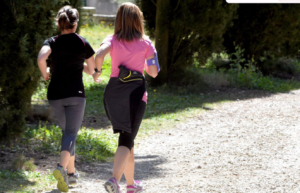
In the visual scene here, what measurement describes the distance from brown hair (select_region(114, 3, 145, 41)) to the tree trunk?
735 cm

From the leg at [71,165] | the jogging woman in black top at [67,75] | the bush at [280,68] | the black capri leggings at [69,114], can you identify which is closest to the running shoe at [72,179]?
the leg at [71,165]

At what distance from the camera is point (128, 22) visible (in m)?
3.94

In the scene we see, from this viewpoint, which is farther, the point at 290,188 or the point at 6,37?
the point at 6,37

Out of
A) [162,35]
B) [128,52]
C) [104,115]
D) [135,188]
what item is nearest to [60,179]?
[135,188]

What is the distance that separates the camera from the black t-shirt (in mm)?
4324

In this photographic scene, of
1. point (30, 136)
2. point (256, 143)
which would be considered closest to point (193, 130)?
point (256, 143)

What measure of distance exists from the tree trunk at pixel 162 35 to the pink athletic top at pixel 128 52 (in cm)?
738

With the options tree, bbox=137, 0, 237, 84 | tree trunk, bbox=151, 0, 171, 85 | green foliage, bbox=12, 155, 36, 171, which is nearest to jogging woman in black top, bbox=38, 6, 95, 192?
green foliage, bbox=12, 155, 36, 171

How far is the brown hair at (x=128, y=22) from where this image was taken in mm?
3936

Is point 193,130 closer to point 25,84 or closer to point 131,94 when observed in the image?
point 25,84

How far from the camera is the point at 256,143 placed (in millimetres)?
6969

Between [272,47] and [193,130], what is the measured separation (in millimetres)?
6839

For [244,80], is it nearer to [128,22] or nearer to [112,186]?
[128,22]

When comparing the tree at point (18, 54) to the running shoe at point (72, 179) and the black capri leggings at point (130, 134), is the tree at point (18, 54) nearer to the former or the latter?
the running shoe at point (72, 179)
